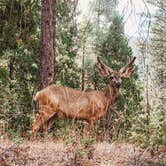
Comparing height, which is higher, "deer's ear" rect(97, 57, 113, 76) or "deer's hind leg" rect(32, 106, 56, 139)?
"deer's ear" rect(97, 57, 113, 76)

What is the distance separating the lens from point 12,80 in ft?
62.8

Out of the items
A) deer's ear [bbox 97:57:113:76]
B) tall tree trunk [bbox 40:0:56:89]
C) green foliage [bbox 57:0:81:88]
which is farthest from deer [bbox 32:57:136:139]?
green foliage [bbox 57:0:81:88]

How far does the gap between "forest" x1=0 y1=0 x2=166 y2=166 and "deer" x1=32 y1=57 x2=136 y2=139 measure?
2 centimetres

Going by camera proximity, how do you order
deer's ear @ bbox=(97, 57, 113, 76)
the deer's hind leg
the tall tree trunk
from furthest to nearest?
the tall tree trunk → deer's ear @ bbox=(97, 57, 113, 76) → the deer's hind leg

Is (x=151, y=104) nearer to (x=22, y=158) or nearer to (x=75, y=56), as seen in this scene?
(x=22, y=158)

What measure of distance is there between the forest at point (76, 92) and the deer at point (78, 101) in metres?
0.02

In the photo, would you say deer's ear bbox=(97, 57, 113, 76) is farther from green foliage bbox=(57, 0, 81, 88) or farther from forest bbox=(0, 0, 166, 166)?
green foliage bbox=(57, 0, 81, 88)

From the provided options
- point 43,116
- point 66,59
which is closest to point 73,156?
point 43,116

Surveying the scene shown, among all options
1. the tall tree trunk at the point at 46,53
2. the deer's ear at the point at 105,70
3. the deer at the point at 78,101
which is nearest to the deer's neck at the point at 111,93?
the deer at the point at 78,101

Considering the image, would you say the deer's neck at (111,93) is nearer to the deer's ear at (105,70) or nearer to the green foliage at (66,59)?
the deer's ear at (105,70)

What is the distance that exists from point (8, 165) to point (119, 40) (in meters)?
19.8

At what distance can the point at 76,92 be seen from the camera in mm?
12453

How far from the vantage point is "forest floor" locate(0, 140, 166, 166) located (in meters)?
6.14

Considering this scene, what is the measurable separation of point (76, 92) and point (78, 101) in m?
0.38
